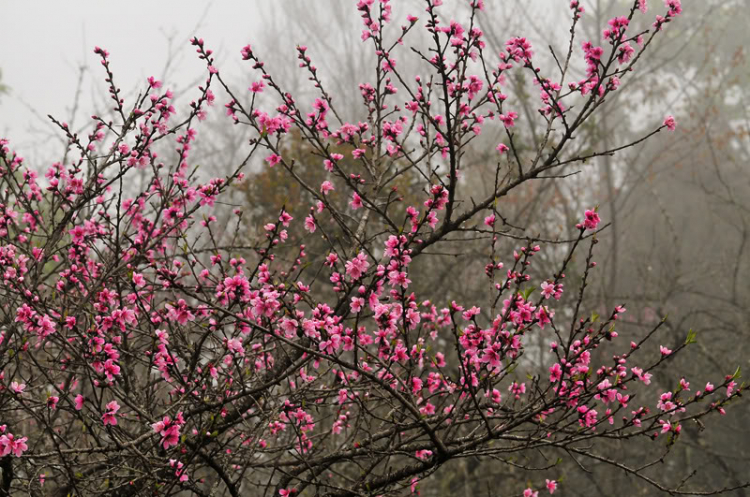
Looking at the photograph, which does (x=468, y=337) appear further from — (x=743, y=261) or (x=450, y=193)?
(x=743, y=261)

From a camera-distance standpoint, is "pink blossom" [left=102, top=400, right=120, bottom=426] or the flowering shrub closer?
the flowering shrub

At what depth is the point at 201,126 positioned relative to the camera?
736 inches

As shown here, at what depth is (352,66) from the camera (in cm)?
1335

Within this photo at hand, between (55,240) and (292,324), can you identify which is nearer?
(292,324)

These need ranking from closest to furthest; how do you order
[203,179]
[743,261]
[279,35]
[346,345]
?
[346,345], [743,261], [279,35], [203,179]

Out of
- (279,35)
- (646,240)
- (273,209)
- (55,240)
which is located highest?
(279,35)

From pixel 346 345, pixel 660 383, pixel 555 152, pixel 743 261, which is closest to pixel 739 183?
pixel 743 261

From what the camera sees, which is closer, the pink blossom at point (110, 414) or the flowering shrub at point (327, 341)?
the flowering shrub at point (327, 341)

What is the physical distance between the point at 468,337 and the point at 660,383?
6542 millimetres

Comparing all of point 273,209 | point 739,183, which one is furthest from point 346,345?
point 739,183

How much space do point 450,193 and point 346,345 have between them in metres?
0.94

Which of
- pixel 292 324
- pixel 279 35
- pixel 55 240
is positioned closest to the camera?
pixel 292 324

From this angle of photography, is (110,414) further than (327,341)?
Yes

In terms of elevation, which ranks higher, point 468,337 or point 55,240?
point 55,240
